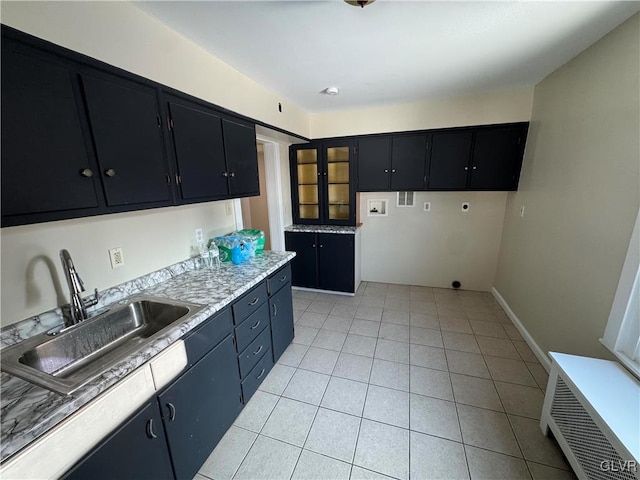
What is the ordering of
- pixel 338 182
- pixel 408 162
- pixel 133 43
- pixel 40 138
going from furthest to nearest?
1. pixel 338 182
2. pixel 408 162
3. pixel 133 43
4. pixel 40 138

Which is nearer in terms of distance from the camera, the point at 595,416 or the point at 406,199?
the point at 595,416

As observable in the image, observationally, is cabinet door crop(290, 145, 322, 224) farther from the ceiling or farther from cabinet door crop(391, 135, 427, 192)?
the ceiling

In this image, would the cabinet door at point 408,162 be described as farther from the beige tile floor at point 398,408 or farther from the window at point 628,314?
the window at point 628,314

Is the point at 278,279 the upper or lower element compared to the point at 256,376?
upper

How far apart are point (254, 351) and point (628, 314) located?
2.25 meters

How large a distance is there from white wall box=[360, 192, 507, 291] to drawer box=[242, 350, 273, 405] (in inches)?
87.8

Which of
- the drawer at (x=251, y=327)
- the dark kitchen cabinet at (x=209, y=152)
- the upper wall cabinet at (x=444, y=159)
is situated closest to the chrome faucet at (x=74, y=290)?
the dark kitchen cabinet at (x=209, y=152)

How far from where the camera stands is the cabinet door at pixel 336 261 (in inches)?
132

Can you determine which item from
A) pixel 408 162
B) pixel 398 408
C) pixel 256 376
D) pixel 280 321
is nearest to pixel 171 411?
pixel 256 376

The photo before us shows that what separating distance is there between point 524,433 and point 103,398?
2246 millimetres

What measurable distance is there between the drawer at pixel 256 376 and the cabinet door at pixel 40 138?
4.75 feet

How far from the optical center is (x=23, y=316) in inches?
44.6

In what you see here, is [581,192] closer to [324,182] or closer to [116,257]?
[324,182]

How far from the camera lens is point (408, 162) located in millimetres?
3133
